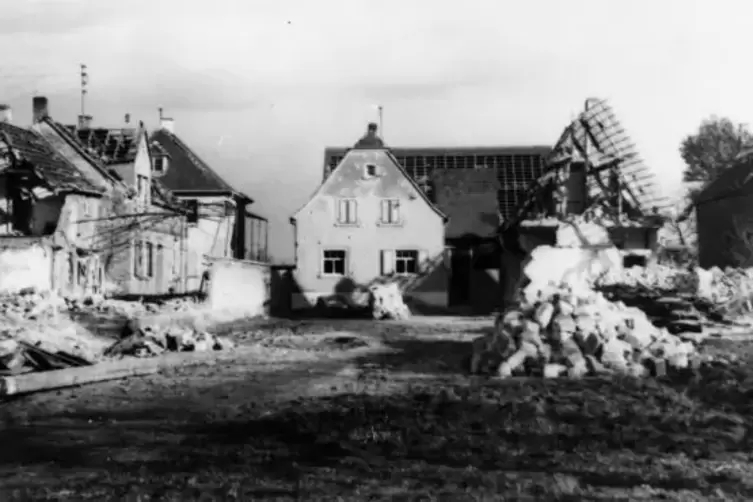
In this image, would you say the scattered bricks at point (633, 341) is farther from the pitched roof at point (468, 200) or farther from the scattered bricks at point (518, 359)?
the pitched roof at point (468, 200)

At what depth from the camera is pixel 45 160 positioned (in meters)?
29.2

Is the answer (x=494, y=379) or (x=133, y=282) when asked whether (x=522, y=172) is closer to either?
(x=133, y=282)

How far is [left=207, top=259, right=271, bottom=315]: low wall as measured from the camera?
28266 mm

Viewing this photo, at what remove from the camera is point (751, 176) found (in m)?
37.8

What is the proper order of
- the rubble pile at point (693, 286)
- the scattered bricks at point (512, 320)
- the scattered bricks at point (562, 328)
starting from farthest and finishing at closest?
1. the rubble pile at point (693, 286)
2. the scattered bricks at point (512, 320)
3. the scattered bricks at point (562, 328)

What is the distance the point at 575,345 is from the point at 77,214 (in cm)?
1988

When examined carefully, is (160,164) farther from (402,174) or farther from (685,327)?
(685,327)

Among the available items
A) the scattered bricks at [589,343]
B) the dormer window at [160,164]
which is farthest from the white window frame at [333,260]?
the scattered bricks at [589,343]

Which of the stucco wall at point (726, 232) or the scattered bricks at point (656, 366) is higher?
the stucco wall at point (726, 232)

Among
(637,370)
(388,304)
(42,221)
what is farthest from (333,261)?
(637,370)

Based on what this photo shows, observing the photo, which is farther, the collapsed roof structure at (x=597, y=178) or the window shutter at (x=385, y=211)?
the window shutter at (x=385, y=211)

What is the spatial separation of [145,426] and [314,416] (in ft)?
7.03

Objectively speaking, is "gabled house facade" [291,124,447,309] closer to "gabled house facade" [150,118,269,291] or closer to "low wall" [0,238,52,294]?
"gabled house facade" [150,118,269,291]

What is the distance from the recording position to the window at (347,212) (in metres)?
36.7
